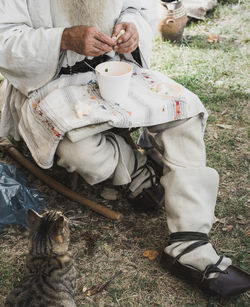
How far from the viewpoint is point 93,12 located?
2.38m

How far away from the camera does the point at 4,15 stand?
2314mm

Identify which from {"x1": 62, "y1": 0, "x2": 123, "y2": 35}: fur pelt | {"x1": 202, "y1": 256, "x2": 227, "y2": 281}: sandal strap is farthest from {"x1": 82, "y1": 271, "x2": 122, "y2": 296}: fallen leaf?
{"x1": 62, "y1": 0, "x2": 123, "y2": 35}: fur pelt

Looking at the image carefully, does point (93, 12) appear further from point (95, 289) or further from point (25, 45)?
point (95, 289)

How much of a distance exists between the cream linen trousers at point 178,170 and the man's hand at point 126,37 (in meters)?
0.53

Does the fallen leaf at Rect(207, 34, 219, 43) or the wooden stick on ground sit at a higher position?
the fallen leaf at Rect(207, 34, 219, 43)

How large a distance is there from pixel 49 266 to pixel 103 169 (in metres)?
0.66

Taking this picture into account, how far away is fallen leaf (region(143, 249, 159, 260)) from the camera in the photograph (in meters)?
2.52

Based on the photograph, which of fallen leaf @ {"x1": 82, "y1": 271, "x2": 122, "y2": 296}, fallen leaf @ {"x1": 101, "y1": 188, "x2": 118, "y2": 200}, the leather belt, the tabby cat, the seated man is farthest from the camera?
fallen leaf @ {"x1": 101, "y1": 188, "x2": 118, "y2": 200}

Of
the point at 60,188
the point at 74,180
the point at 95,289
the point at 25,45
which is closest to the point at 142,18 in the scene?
the point at 25,45

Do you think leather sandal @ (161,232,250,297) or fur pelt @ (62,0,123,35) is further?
fur pelt @ (62,0,123,35)

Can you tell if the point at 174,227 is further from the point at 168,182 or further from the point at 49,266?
the point at 49,266

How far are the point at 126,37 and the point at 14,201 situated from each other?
4.36 feet

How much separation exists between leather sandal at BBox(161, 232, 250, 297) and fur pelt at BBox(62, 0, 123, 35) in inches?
55.3

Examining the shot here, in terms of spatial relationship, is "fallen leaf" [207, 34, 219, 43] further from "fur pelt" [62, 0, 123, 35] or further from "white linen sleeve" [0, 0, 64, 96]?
"white linen sleeve" [0, 0, 64, 96]
